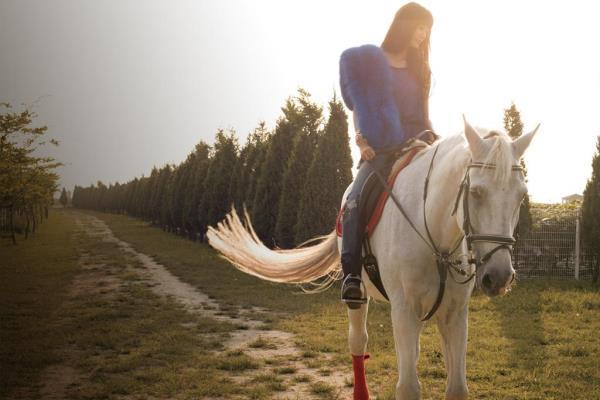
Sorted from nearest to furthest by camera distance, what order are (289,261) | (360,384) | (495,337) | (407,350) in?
1. (407,350)
2. (360,384)
3. (289,261)
4. (495,337)

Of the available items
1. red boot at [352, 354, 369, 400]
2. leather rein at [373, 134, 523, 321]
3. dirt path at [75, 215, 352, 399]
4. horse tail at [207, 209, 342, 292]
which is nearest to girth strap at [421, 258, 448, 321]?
leather rein at [373, 134, 523, 321]

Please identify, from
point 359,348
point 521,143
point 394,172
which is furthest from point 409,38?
point 359,348

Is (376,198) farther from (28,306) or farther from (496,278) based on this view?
(28,306)

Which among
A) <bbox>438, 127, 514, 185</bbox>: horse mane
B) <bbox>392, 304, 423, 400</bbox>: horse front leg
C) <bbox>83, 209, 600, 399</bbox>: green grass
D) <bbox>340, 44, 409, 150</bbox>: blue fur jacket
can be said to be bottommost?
<bbox>83, 209, 600, 399</bbox>: green grass

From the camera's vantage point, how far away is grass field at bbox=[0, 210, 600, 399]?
229 inches

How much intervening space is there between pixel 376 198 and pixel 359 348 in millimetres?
1624

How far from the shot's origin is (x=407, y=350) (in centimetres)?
334

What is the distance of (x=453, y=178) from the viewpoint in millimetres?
3139

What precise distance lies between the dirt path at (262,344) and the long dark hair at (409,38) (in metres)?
3.25

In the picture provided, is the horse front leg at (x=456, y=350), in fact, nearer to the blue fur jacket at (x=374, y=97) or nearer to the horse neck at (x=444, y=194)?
the horse neck at (x=444, y=194)

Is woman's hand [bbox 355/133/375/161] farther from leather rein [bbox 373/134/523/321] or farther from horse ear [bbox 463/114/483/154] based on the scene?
horse ear [bbox 463/114/483/154]

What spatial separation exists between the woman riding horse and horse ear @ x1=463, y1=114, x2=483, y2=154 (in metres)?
1.10

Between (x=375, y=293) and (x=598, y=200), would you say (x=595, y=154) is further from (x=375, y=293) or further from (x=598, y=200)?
(x=375, y=293)

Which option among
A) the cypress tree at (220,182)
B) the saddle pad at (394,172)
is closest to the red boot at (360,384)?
the saddle pad at (394,172)
